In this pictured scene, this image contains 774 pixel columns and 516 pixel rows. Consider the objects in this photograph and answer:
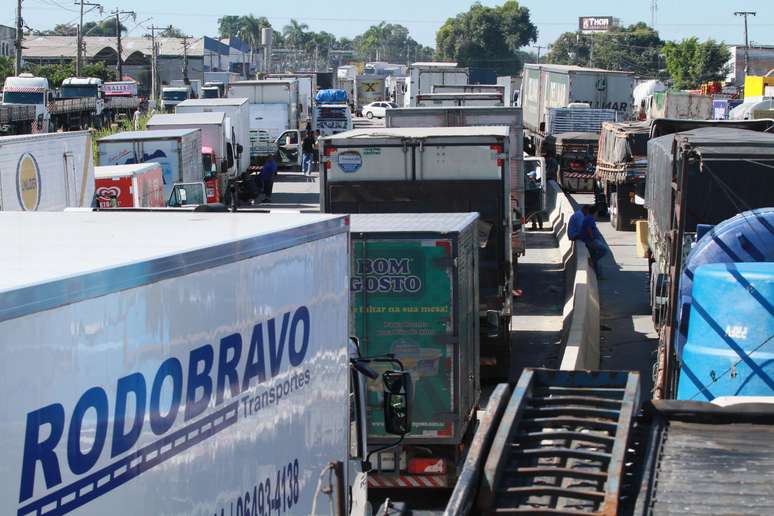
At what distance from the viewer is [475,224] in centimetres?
1338

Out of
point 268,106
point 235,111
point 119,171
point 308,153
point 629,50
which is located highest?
point 629,50

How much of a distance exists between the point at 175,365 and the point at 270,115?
151 ft

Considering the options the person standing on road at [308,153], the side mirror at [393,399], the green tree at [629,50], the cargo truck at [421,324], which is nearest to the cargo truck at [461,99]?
the person standing on road at [308,153]

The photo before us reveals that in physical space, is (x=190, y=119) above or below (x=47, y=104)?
below

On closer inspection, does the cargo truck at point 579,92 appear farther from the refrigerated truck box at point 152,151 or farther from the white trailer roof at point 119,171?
the white trailer roof at point 119,171

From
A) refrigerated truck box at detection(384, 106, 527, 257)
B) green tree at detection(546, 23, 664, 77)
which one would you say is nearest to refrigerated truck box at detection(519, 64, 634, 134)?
refrigerated truck box at detection(384, 106, 527, 257)

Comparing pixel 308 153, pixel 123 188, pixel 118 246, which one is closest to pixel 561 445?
pixel 118 246

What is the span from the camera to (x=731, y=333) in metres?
10.5

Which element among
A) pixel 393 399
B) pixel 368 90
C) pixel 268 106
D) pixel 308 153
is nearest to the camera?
pixel 393 399

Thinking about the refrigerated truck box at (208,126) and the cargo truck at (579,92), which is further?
the cargo truck at (579,92)

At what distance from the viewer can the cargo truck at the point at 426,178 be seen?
16484mm

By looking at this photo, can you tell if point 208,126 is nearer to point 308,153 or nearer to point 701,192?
point 308,153

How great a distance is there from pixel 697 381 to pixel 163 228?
6.53 m

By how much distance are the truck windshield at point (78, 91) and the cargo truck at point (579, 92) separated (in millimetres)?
34641
